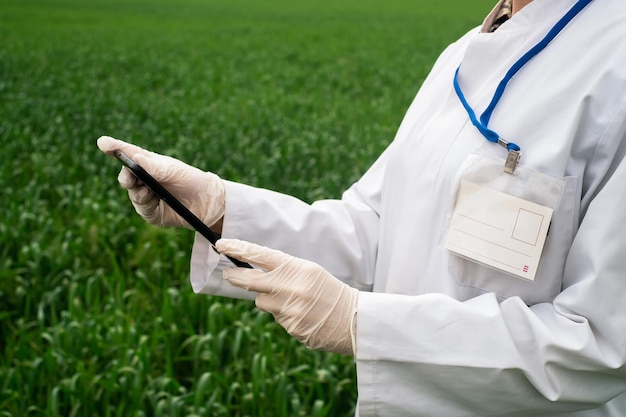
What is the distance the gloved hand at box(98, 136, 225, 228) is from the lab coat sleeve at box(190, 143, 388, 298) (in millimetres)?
51

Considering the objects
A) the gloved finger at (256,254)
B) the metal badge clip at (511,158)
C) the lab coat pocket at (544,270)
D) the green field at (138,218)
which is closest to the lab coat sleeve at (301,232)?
the gloved finger at (256,254)

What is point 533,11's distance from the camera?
4.79 ft

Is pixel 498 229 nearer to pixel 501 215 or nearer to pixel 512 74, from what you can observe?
pixel 501 215

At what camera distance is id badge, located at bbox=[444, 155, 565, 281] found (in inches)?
53.6

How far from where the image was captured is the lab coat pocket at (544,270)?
1.36 meters

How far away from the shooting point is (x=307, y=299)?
1.48 m

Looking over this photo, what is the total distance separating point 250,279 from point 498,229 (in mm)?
529

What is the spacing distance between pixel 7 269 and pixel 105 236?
2.70ft

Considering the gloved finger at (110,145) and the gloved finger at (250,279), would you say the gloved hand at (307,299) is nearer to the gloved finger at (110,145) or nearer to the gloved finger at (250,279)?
the gloved finger at (250,279)

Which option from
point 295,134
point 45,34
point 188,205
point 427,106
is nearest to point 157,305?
point 188,205

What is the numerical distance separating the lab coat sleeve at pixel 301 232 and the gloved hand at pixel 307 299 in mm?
295

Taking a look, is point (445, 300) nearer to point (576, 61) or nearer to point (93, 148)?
point (576, 61)

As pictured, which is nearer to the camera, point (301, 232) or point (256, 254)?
point (256, 254)

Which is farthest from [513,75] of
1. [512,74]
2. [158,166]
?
[158,166]
